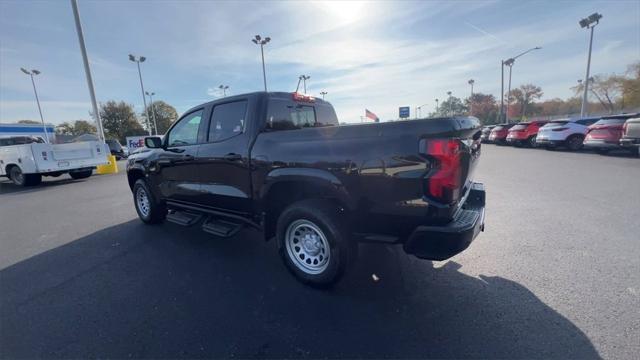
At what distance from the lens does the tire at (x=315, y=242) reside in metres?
2.79

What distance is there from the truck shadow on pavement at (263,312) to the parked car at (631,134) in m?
11.8

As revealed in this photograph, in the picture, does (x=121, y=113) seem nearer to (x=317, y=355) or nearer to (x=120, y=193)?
(x=120, y=193)

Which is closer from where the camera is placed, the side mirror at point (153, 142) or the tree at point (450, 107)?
the side mirror at point (153, 142)

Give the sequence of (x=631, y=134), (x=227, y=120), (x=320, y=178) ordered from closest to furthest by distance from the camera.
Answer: (x=320, y=178) → (x=227, y=120) → (x=631, y=134)

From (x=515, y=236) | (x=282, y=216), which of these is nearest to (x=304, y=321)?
(x=282, y=216)

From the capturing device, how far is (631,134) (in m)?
10.2

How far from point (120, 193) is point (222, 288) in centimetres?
739

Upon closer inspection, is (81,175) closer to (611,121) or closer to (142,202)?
(142,202)

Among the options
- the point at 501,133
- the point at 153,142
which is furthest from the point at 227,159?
the point at 501,133

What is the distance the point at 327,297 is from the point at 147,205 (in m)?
4.09

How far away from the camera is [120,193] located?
8516 millimetres

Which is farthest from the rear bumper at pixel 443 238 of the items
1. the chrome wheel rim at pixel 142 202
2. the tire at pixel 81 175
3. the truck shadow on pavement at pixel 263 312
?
the tire at pixel 81 175

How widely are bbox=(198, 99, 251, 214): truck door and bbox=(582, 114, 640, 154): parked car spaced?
564 inches

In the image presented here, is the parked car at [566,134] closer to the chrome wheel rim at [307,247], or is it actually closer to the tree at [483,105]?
the chrome wheel rim at [307,247]
